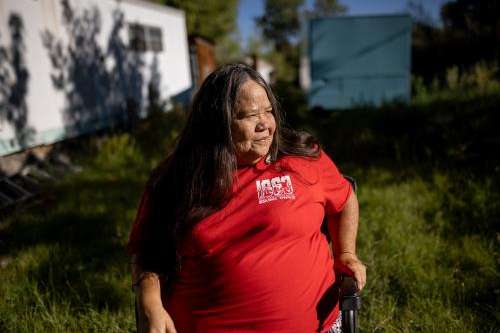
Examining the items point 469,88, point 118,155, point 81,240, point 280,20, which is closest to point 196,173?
point 81,240

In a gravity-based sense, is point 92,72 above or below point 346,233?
above

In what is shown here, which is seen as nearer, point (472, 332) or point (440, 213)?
point (472, 332)

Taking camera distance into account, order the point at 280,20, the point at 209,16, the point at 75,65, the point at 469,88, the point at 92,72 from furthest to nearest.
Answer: the point at 280,20 → the point at 209,16 → the point at 92,72 → the point at 75,65 → the point at 469,88

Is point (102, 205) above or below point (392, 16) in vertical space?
below

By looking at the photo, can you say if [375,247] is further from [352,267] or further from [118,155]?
[118,155]

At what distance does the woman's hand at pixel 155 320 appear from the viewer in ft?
4.90

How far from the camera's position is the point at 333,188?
5.48 ft

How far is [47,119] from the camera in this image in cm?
729

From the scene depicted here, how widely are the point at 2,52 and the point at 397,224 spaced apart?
628cm

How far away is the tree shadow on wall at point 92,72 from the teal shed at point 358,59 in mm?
4472

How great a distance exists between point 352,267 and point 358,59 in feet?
26.8

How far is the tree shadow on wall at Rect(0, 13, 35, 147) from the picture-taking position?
6.29 meters

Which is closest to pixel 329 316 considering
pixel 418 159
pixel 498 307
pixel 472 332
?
pixel 472 332

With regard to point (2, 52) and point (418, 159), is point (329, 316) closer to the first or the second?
point (418, 159)
